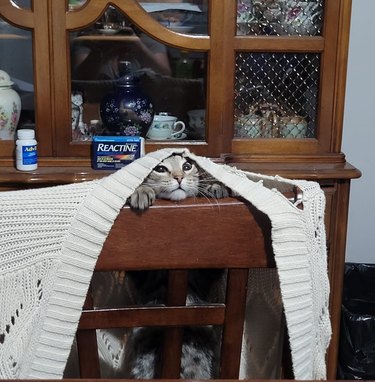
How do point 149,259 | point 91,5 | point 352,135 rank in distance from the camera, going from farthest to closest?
1. point 352,135
2. point 91,5
3. point 149,259

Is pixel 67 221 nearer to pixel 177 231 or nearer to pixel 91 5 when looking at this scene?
pixel 177 231

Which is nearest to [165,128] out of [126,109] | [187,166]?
[126,109]

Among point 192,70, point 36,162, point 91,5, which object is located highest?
point 91,5

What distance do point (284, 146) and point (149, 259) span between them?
0.97 meters

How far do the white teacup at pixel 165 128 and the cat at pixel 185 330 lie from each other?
2.18 ft

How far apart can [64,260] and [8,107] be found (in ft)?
3.15

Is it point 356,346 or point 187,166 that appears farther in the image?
point 356,346

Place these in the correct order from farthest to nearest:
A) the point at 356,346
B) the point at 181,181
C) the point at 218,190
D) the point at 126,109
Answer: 1. the point at 356,346
2. the point at 126,109
3. the point at 181,181
4. the point at 218,190

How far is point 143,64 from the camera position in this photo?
1644 millimetres

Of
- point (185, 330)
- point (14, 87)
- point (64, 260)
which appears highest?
point (14, 87)

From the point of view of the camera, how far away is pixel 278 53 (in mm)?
1612

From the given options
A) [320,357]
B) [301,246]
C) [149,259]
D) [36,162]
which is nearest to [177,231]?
[149,259]

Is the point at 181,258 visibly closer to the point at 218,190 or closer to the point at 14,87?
the point at 218,190

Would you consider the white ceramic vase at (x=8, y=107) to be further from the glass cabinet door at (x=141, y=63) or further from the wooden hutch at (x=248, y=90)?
the glass cabinet door at (x=141, y=63)
